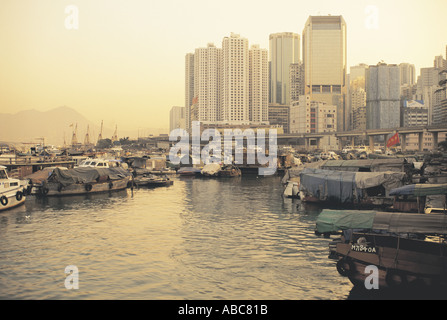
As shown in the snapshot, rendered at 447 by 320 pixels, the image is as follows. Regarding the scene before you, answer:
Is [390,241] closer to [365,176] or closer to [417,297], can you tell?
[417,297]

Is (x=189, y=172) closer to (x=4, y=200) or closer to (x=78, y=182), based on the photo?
(x=78, y=182)

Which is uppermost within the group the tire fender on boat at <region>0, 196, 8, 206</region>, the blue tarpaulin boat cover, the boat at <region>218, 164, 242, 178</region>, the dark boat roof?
the blue tarpaulin boat cover

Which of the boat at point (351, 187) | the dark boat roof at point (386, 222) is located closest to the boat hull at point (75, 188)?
the boat at point (351, 187)

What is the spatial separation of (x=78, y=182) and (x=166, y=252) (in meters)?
28.8

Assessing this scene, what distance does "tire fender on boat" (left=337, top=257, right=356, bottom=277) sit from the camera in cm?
1805

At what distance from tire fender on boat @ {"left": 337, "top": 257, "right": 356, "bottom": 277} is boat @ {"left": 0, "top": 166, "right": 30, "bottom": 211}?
31.4m

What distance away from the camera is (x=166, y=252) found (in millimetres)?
25562

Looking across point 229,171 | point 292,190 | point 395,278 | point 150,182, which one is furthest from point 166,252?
point 229,171

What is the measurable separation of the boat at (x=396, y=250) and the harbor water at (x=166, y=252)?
168cm

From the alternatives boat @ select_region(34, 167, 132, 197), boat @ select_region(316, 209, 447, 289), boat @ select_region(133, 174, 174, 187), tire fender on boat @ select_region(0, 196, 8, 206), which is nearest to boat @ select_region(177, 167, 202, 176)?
boat @ select_region(133, 174, 174, 187)

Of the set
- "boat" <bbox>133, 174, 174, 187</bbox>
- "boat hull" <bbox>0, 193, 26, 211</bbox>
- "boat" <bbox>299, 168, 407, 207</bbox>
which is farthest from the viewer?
"boat" <bbox>133, 174, 174, 187</bbox>

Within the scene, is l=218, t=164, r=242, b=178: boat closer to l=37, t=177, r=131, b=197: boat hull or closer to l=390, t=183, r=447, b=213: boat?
l=37, t=177, r=131, b=197: boat hull

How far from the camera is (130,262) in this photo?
23.5m
